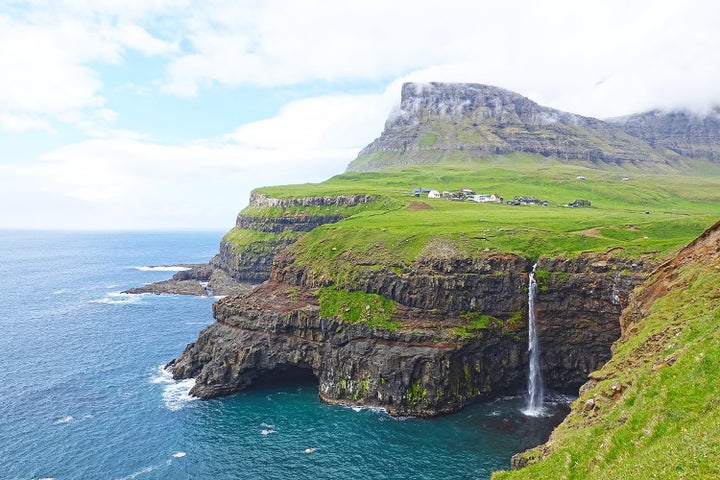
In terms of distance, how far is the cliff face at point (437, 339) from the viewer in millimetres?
81375

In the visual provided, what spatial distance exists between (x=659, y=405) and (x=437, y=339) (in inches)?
2129

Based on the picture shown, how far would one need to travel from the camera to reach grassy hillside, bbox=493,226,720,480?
24.4 meters

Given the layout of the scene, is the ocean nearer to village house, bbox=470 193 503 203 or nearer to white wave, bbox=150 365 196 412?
white wave, bbox=150 365 196 412

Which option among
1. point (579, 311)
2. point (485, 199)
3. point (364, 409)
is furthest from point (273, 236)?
point (579, 311)

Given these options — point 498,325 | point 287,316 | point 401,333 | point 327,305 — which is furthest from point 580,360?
point 287,316

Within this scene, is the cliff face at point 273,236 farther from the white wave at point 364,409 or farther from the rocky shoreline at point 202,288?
the white wave at point 364,409

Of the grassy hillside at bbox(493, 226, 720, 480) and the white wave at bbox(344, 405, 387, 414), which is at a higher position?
the grassy hillside at bbox(493, 226, 720, 480)

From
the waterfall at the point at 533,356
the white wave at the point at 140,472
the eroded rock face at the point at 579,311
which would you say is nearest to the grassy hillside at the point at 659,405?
the eroded rock face at the point at 579,311

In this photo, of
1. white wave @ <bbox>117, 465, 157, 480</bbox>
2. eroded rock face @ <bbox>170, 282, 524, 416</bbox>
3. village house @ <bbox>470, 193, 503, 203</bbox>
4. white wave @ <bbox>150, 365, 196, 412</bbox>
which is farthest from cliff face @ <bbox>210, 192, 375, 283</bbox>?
white wave @ <bbox>117, 465, 157, 480</bbox>

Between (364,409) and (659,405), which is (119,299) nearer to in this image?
(364,409)

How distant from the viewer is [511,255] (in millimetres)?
93625

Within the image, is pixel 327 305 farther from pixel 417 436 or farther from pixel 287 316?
pixel 417 436

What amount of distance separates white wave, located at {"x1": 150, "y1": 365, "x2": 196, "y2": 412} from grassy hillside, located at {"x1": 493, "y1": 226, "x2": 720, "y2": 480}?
212 ft

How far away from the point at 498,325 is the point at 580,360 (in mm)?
16134
